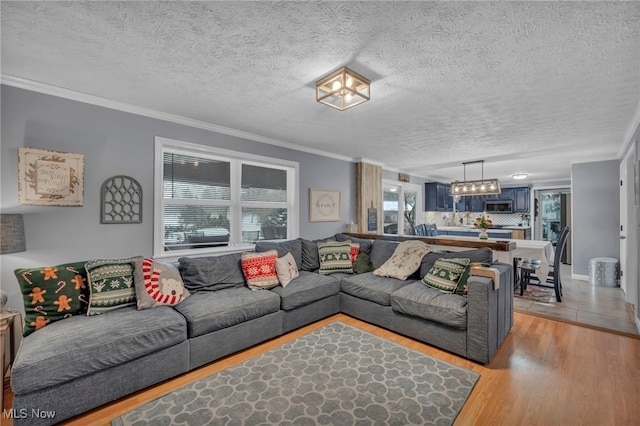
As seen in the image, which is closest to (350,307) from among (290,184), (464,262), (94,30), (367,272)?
(367,272)

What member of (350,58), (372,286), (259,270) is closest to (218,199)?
(259,270)

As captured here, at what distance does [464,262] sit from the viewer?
2.94 meters

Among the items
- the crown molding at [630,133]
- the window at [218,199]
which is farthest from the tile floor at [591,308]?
the window at [218,199]

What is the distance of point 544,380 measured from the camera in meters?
2.20

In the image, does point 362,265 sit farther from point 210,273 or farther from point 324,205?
point 210,273

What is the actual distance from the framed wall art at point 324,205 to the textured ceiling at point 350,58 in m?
1.53

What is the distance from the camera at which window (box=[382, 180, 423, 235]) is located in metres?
6.68

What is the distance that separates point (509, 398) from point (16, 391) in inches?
125

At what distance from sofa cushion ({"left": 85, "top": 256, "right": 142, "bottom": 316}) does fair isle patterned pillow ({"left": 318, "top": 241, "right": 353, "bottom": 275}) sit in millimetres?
2216

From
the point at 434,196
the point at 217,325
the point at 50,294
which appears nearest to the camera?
the point at 50,294

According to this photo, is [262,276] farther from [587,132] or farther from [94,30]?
[587,132]

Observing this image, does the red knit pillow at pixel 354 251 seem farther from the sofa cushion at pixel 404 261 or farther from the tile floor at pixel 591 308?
the tile floor at pixel 591 308

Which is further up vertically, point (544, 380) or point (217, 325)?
point (217, 325)

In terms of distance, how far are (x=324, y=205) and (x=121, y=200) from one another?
300 centimetres
